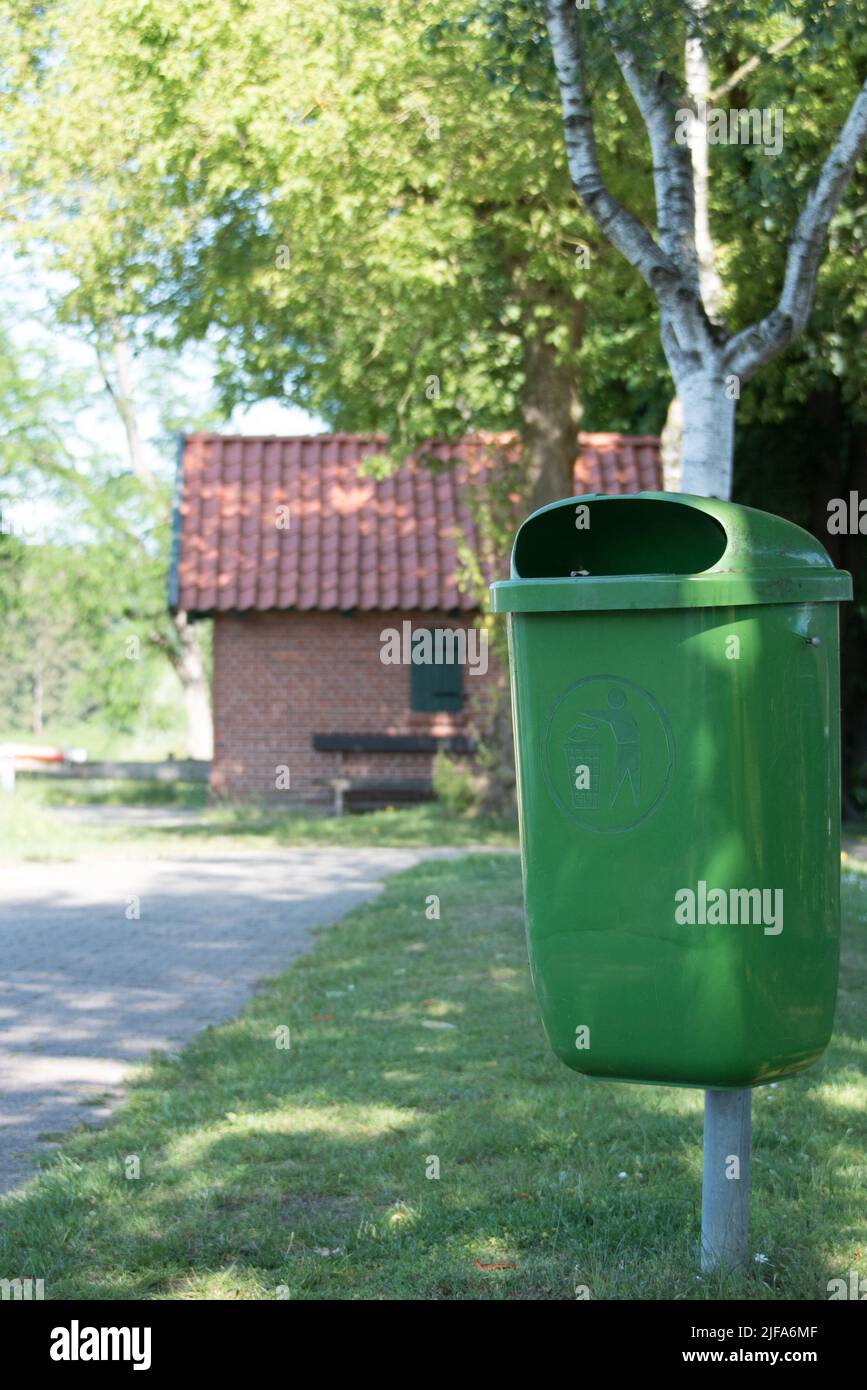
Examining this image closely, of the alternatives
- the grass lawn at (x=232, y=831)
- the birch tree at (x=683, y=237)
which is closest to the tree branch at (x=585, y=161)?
the birch tree at (x=683, y=237)

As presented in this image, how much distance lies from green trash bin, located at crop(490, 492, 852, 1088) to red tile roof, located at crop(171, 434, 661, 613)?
17519mm

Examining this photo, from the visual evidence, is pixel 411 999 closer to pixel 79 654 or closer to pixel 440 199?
pixel 440 199

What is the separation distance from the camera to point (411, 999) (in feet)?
24.9

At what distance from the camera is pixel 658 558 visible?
4.23 metres

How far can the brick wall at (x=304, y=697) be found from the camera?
2242 cm

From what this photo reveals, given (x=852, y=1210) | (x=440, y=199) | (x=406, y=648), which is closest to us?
(x=852, y=1210)

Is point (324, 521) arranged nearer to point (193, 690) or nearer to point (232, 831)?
point (232, 831)

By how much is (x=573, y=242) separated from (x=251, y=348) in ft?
11.6

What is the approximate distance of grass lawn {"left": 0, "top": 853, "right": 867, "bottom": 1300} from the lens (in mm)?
3918

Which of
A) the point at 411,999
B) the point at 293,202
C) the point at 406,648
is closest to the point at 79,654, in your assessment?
the point at 406,648

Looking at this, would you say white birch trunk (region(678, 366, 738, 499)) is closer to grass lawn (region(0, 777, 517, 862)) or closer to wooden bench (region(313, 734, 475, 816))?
grass lawn (region(0, 777, 517, 862))

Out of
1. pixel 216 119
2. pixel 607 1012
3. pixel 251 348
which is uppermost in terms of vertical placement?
pixel 216 119

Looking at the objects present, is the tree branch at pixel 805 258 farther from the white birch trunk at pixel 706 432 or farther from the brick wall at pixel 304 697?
the brick wall at pixel 304 697
